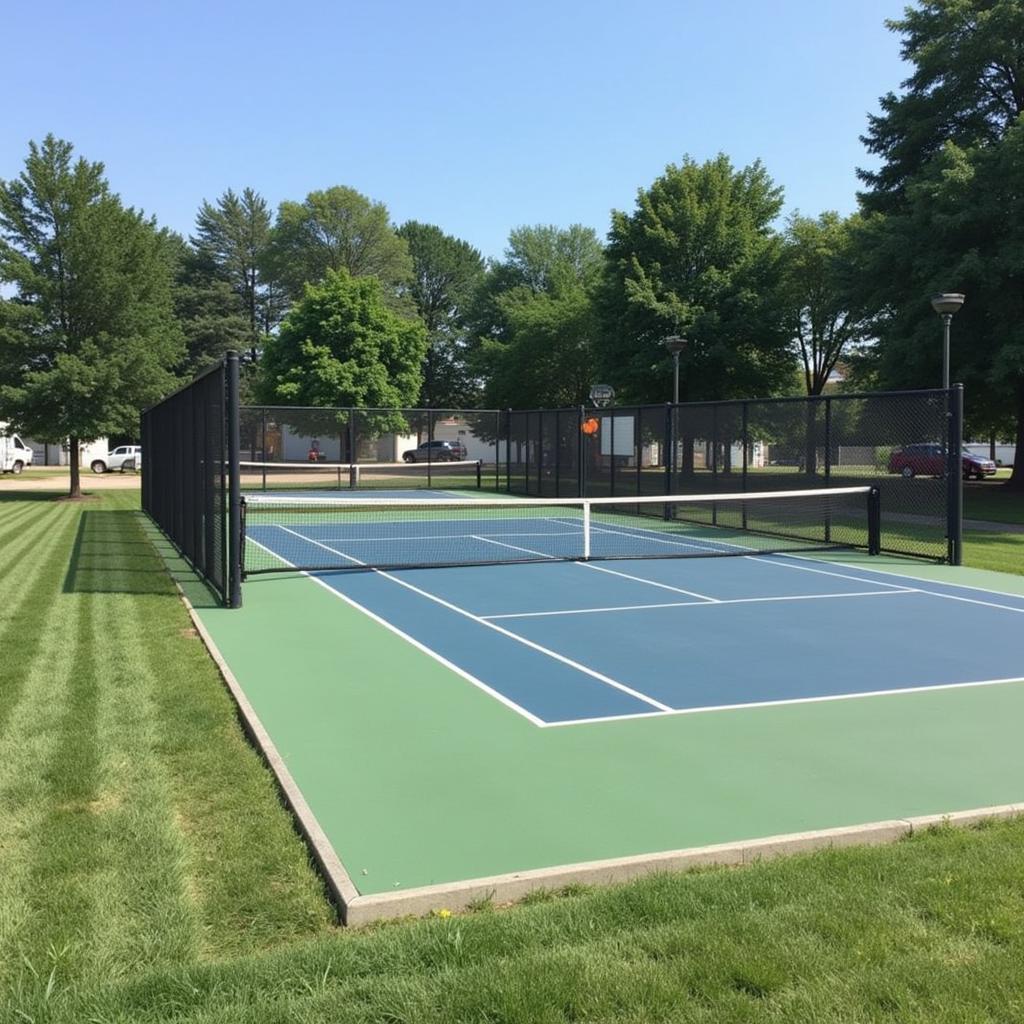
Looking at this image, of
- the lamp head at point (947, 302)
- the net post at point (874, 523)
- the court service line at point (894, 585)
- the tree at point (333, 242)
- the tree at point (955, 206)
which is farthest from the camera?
the tree at point (333, 242)

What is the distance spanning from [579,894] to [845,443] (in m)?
16.3

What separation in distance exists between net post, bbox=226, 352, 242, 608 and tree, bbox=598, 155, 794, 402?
1060 inches

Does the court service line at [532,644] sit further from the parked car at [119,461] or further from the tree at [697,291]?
the parked car at [119,461]

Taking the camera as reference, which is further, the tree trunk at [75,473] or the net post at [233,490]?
the tree trunk at [75,473]

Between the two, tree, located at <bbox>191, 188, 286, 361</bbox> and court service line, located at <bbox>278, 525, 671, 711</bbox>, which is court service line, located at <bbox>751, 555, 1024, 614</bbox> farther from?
tree, located at <bbox>191, 188, 286, 361</bbox>

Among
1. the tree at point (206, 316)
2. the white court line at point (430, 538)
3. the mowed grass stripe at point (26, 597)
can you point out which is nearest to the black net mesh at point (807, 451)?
the white court line at point (430, 538)

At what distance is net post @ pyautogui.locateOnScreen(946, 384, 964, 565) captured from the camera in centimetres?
1550

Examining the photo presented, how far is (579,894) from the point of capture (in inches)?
163

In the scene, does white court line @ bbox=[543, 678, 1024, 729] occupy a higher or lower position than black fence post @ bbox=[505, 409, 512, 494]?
lower

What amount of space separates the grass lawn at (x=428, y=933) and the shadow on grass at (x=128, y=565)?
7.01 metres

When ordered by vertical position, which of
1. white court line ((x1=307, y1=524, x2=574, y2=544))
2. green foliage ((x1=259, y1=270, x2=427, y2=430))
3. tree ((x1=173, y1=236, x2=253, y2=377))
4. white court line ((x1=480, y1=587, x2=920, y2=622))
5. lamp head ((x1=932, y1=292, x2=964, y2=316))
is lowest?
white court line ((x1=480, y1=587, x2=920, y2=622))

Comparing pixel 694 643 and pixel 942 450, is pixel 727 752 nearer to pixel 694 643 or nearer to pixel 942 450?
pixel 694 643

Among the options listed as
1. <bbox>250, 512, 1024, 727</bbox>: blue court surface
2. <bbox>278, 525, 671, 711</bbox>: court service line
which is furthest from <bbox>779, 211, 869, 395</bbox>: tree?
<bbox>278, 525, 671, 711</bbox>: court service line

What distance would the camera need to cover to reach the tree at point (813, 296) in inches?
1561
